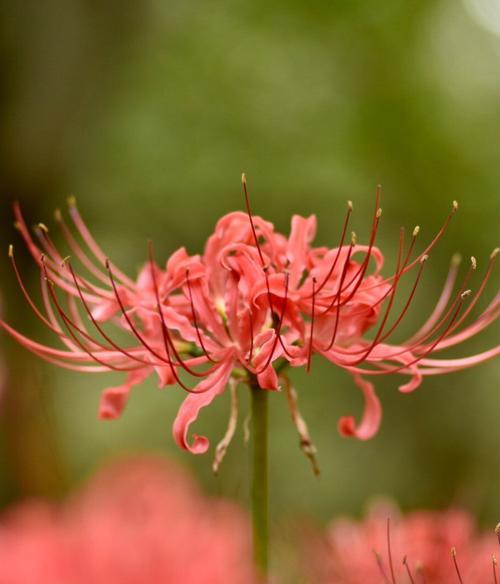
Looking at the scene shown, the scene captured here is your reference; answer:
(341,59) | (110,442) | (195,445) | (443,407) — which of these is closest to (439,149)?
(341,59)

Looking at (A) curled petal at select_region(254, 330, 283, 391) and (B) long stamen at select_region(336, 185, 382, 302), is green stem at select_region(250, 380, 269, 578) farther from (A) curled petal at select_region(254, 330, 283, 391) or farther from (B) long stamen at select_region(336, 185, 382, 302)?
(B) long stamen at select_region(336, 185, 382, 302)

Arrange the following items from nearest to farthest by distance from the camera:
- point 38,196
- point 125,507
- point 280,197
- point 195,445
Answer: point 195,445 → point 125,507 → point 38,196 → point 280,197

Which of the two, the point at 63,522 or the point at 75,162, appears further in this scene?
the point at 75,162

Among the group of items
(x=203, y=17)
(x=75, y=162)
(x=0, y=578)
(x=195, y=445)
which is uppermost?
(x=203, y=17)

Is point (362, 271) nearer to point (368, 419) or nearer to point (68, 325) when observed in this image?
point (368, 419)

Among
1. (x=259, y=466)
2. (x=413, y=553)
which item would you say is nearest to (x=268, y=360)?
(x=259, y=466)

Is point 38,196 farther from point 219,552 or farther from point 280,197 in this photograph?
point 219,552

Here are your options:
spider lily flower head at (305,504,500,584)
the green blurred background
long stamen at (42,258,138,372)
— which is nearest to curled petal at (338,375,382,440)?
spider lily flower head at (305,504,500,584)

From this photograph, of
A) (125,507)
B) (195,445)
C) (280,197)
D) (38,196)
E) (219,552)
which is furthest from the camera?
(280,197)
